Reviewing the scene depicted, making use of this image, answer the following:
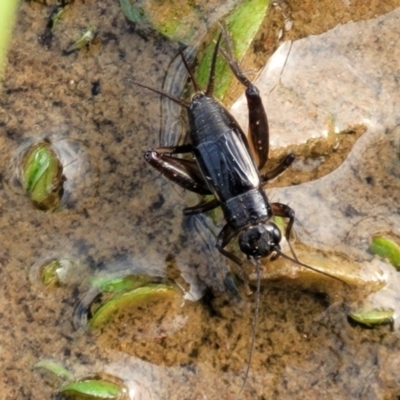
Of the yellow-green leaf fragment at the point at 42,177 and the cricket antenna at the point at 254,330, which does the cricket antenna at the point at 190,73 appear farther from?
the cricket antenna at the point at 254,330

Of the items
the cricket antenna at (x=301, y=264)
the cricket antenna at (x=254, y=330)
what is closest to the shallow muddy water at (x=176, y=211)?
the cricket antenna at (x=254, y=330)

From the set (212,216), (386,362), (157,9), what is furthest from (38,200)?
(386,362)

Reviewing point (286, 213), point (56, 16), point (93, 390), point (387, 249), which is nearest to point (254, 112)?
point (286, 213)

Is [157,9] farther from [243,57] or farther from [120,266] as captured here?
[120,266]

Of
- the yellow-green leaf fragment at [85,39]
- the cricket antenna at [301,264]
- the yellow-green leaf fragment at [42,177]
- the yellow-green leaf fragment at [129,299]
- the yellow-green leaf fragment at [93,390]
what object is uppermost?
the yellow-green leaf fragment at [85,39]

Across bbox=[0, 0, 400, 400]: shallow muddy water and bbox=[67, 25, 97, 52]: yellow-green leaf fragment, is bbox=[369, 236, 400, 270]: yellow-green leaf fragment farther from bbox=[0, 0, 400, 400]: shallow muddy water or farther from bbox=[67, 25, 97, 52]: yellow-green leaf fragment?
bbox=[67, 25, 97, 52]: yellow-green leaf fragment

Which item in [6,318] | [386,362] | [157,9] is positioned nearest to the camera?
[386,362]

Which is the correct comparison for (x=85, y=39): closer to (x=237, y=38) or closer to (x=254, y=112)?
(x=237, y=38)
